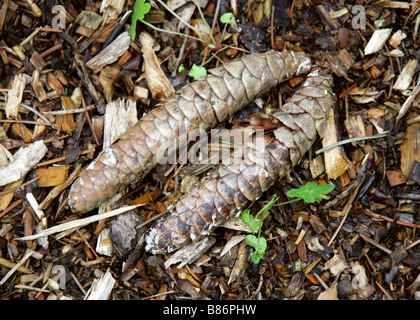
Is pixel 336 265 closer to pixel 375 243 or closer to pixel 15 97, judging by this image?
pixel 375 243

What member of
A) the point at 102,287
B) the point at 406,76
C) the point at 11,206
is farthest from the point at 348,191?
the point at 11,206

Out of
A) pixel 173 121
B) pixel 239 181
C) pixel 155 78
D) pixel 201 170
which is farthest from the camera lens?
pixel 155 78

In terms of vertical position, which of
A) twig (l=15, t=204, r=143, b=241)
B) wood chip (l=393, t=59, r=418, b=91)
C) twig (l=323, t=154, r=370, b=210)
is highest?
wood chip (l=393, t=59, r=418, b=91)

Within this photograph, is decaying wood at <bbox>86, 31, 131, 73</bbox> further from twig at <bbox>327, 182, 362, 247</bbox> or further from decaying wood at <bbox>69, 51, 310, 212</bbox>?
twig at <bbox>327, 182, 362, 247</bbox>

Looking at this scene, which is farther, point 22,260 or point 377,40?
point 377,40

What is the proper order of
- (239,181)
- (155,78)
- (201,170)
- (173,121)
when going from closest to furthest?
(239,181)
(173,121)
(201,170)
(155,78)

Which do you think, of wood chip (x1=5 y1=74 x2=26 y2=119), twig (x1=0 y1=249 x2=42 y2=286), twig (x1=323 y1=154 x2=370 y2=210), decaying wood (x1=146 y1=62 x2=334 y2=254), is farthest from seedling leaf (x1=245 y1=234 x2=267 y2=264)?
wood chip (x1=5 y1=74 x2=26 y2=119)
